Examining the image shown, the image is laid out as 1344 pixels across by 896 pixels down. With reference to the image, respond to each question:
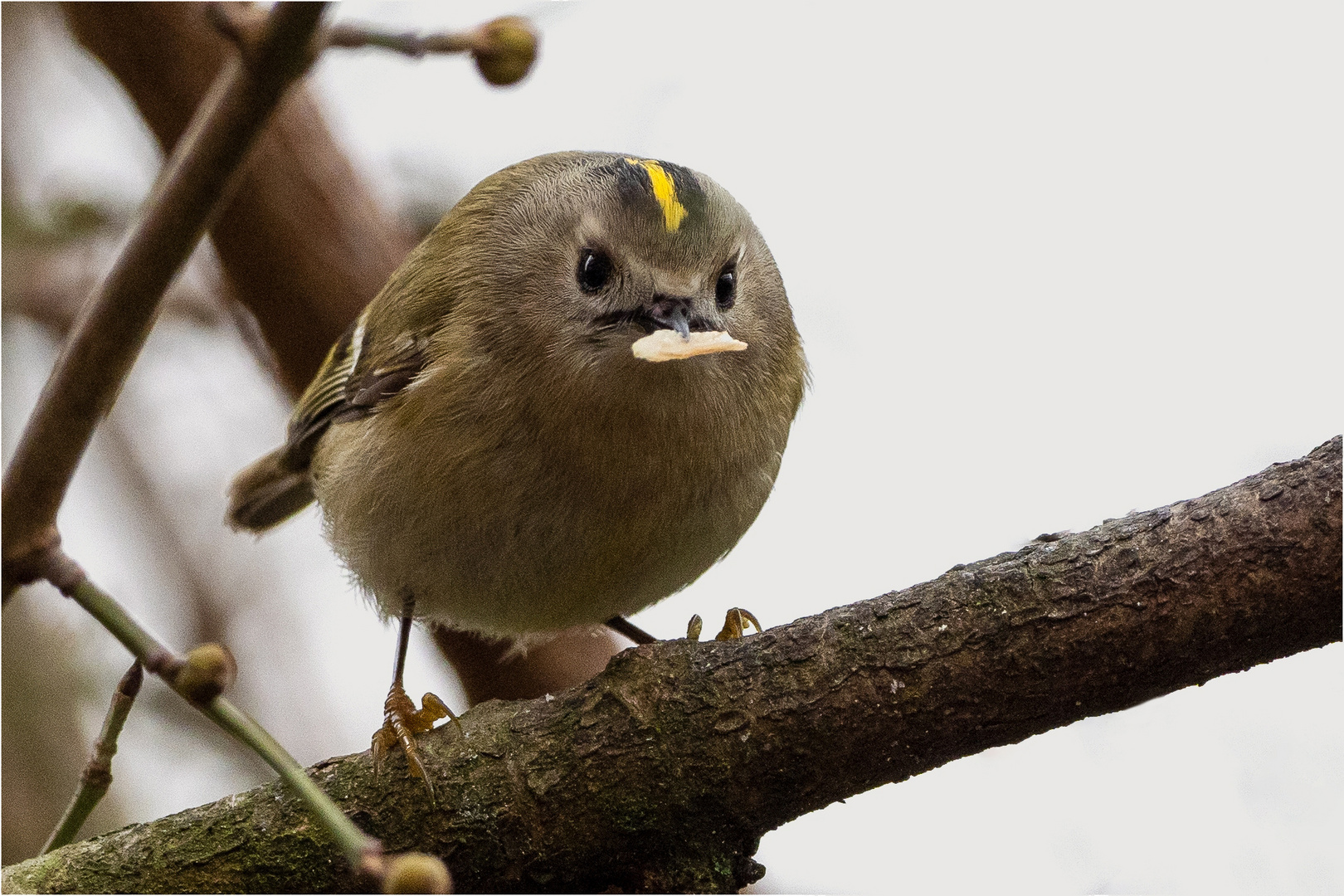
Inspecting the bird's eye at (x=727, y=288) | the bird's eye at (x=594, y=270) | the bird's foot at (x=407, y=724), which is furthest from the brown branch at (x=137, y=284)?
the bird's eye at (x=727, y=288)

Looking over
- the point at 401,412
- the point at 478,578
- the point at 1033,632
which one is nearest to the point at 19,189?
the point at 401,412

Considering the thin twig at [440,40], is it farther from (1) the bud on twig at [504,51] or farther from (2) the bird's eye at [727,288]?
(2) the bird's eye at [727,288]

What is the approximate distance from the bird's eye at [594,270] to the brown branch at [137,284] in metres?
1.34

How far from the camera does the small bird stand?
2.30 m

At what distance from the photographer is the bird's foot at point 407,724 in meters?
2.03

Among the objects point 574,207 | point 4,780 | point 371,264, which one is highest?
point 371,264

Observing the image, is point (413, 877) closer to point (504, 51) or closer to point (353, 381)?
point (504, 51)

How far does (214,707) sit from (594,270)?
1484mm

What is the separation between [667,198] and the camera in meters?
2.41

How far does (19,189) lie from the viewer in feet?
12.5

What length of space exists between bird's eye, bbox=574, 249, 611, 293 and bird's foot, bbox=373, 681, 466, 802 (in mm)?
850

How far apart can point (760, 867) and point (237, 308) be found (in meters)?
2.56

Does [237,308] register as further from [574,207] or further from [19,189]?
[574,207]

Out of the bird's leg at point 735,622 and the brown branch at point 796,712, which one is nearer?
the brown branch at point 796,712
